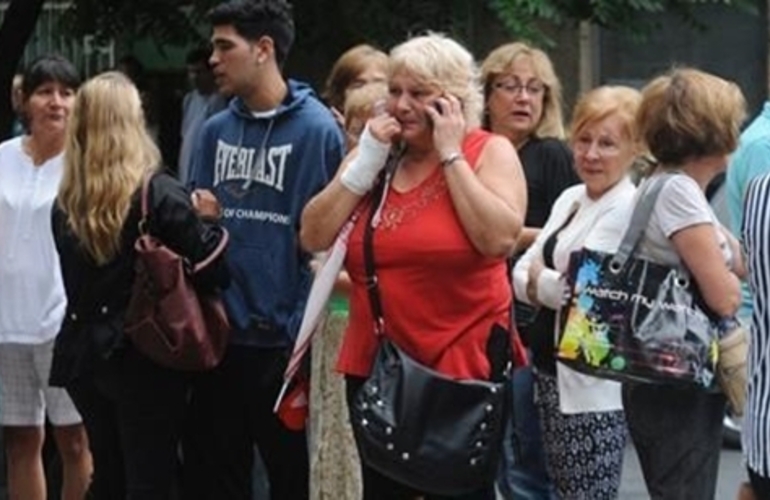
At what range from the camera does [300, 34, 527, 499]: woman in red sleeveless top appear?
592 centimetres

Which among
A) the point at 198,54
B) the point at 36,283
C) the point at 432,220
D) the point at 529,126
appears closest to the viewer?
the point at 432,220

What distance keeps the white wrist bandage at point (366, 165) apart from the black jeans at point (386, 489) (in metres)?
0.57

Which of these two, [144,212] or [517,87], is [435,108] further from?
[517,87]

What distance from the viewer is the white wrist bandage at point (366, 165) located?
6062 millimetres

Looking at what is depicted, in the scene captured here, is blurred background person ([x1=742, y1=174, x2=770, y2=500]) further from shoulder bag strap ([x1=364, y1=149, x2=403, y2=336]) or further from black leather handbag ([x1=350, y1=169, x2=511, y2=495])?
shoulder bag strap ([x1=364, y1=149, x2=403, y2=336])

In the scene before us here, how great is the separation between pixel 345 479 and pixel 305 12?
490cm

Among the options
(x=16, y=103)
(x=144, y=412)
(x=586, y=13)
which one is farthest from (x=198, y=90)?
(x=144, y=412)

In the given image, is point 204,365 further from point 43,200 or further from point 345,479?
point 43,200

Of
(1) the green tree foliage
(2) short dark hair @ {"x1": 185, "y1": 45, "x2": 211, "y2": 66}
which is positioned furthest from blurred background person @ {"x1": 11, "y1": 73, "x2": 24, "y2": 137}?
(1) the green tree foliage

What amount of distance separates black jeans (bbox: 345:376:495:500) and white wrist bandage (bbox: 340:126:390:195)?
22.3 inches

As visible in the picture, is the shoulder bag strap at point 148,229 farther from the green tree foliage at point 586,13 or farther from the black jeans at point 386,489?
the green tree foliage at point 586,13

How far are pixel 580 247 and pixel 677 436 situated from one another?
762mm

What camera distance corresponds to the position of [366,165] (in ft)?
20.0

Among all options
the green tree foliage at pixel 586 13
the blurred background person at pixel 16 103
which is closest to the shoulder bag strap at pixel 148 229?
the blurred background person at pixel 16 103
